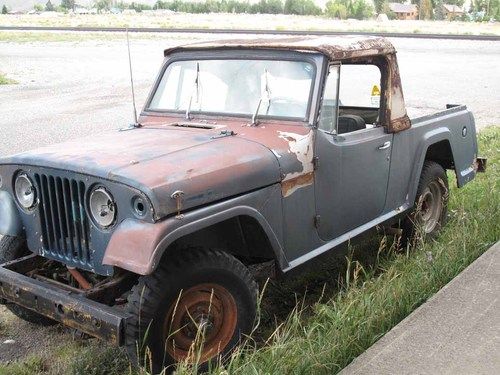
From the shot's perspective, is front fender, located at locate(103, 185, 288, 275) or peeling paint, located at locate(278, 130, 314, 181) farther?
peeling paint, located at locate(278, 130, 314, 181)

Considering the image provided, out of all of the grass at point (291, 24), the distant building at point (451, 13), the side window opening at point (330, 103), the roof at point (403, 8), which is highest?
the side window opening at point (330, 103)

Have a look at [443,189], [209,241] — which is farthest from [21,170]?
[443,189]

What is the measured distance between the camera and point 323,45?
4.27 m

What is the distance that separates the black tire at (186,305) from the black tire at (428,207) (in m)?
1.98

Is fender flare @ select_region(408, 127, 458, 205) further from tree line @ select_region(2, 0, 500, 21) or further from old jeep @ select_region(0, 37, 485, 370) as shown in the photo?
tree line @ select_region(2, 0, 500, 21)

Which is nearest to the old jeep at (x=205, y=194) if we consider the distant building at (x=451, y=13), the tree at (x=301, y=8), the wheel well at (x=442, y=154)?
the wheel well at (x=442, y=154)

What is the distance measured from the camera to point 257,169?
3666 millimetres

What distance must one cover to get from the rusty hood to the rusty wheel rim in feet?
1.58

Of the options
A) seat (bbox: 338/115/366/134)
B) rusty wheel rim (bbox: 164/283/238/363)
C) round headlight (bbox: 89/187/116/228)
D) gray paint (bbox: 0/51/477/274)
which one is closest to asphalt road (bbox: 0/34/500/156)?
seat (bbox: 338/115/366/134)

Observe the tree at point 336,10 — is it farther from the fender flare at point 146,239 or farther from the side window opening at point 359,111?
the fender flare at point 146,239

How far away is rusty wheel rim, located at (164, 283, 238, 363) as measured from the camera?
331 centimetres

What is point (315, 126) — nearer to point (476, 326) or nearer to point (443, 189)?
point (476, 326)

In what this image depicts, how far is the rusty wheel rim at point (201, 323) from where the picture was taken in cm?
331

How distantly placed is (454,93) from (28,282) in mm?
13188
